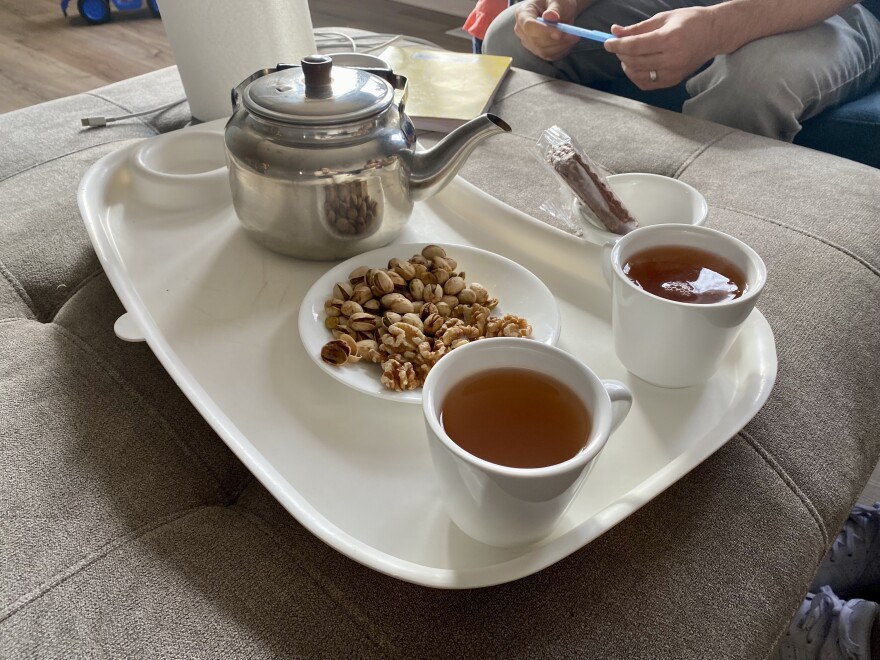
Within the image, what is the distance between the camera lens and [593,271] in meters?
0.62

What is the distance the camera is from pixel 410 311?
0.56m

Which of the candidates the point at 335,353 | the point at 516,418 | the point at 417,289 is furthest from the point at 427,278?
the point at 516,418

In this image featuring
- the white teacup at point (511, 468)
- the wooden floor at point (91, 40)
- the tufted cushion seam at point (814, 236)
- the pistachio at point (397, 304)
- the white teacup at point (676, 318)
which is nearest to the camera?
the white teacup at point (511, 468)

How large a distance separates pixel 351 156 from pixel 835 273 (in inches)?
19.5

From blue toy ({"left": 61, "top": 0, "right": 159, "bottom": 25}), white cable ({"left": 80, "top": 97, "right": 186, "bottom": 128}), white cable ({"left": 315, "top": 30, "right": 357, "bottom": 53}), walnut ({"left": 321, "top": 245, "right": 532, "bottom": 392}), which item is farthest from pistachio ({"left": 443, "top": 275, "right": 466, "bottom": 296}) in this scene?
blue toy ({"left": 61, "top": 0, "right": 159, "bottom": 25})

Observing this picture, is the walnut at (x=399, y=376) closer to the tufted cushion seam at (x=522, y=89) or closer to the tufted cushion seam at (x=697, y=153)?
the tufted cushion seam at (x=697, y=153)

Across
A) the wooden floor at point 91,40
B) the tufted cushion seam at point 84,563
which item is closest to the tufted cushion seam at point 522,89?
the tufted cushion seam at point 84,563

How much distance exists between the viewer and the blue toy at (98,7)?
7.91 ft

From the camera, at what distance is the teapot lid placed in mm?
562

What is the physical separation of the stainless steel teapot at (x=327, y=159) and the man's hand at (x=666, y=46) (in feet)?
1.52

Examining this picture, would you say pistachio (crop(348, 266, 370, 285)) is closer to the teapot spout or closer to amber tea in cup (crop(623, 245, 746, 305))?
the teapot spout

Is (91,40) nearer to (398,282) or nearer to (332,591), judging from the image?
(398,282)

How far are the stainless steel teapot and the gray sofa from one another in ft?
0.57

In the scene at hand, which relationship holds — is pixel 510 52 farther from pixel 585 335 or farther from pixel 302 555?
pixel 302 555
